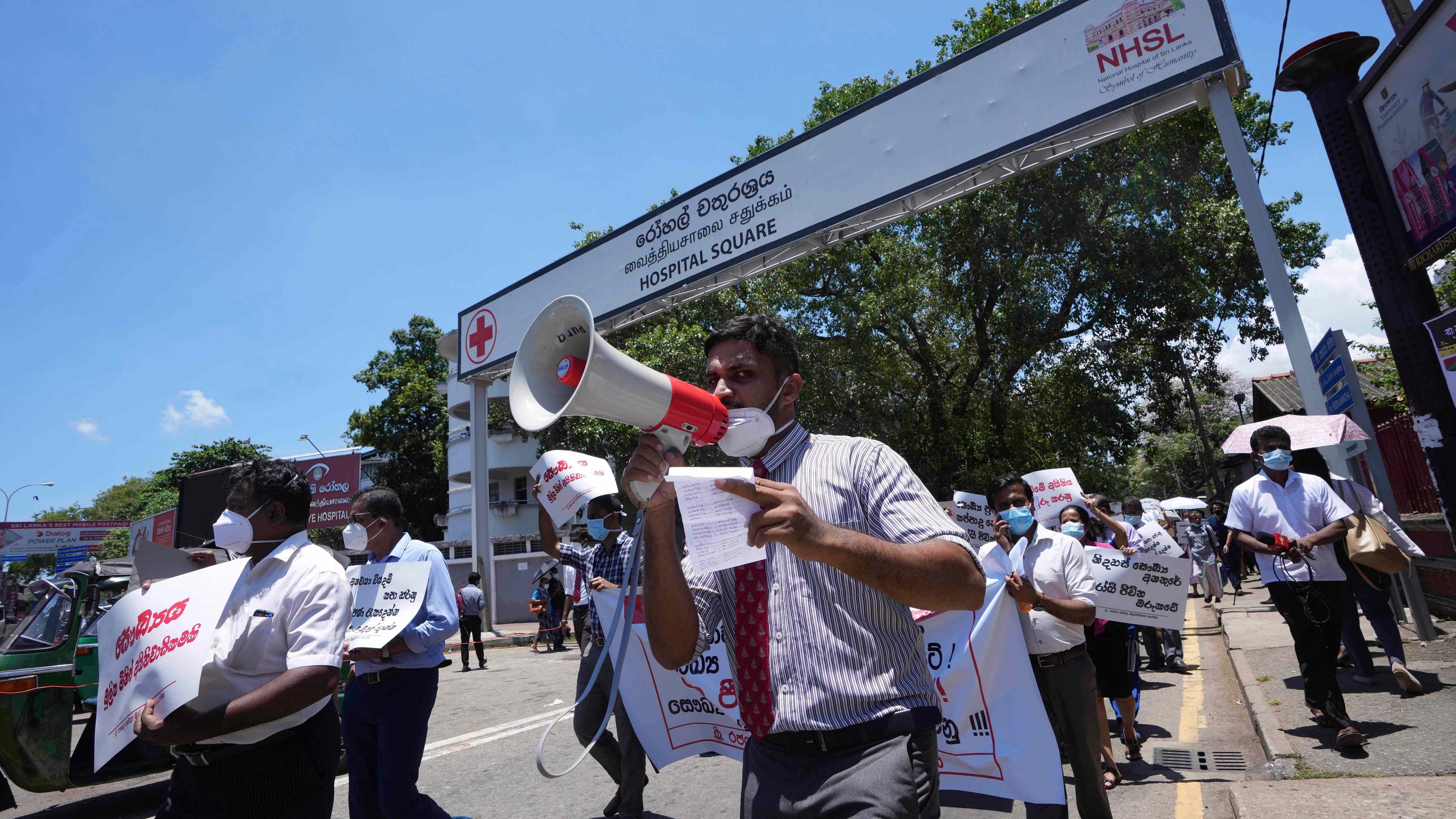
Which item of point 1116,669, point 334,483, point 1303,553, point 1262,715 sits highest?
point 334,483

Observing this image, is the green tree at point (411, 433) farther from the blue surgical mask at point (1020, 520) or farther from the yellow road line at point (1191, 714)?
the blue surgical mask at point (1020, 520)

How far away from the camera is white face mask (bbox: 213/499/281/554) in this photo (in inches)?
113

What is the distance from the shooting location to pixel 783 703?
1786 mm

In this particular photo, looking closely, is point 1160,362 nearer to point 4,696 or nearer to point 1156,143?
point 1156,143

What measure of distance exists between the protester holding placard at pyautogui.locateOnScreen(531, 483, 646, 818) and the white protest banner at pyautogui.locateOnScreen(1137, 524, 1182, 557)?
4.84 meters

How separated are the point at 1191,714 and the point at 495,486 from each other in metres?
32.3

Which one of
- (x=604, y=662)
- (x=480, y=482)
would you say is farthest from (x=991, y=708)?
Answer: (x=480, y=482)

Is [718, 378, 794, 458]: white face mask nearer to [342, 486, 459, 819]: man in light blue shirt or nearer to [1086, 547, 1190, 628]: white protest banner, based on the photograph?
[342, 486, 459, 819]: man in light blue shirt

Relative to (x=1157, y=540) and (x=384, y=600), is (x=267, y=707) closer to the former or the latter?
(x=384, y=600)

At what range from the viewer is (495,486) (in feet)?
118

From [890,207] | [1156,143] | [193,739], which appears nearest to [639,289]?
[890,207]

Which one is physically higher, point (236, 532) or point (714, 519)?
point (236, 532)

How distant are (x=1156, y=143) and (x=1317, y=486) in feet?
41.3

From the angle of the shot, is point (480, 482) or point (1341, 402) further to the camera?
point (480, 482)
